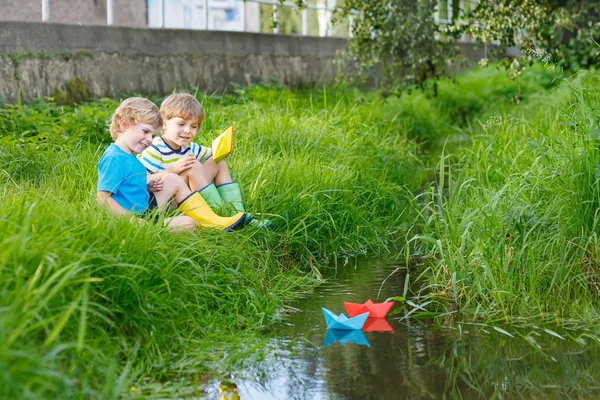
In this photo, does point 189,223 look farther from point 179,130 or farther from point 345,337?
point 345,337

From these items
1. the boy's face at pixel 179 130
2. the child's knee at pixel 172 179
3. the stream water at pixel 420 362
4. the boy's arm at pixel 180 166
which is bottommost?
the stream water at pixel 420 362

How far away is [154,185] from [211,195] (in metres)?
0.55

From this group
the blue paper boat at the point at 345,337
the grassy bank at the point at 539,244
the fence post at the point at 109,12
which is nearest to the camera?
the blue paper boat at the point at 345,337

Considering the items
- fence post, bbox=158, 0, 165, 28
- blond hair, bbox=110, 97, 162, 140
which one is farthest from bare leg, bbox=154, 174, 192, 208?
fence post, bbox=158, 0, 165, 28

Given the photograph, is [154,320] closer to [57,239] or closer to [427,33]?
[57,239]

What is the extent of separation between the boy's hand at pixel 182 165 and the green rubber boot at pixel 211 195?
182 millimetres

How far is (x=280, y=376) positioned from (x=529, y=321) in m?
1.41

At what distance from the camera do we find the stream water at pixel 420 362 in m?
3.60

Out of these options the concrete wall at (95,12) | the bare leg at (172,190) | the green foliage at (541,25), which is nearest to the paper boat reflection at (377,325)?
the bare leg at (172,190)

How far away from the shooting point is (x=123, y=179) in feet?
16.2

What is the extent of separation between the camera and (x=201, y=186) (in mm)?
5738

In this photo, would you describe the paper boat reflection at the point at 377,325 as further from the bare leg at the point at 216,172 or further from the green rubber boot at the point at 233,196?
the bare leg at the point at 216,172

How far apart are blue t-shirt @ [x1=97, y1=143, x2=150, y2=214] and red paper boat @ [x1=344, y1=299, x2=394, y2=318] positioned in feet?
3.90

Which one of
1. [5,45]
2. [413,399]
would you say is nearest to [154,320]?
[413,399]
